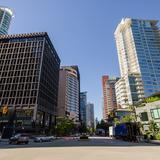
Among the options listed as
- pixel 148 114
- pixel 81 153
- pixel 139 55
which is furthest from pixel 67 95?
pixel 81 153

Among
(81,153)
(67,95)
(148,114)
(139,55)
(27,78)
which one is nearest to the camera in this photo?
(81,153)

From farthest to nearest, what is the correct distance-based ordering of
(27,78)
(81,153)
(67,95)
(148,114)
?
(67,95) → (27,78) → (148,114) → (81,153)

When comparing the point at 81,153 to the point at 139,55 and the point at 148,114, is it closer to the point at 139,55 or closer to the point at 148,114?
the point at 148,114

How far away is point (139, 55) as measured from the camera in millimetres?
154500

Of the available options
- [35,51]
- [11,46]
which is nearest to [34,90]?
[35,51]

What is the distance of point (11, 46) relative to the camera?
104625mm

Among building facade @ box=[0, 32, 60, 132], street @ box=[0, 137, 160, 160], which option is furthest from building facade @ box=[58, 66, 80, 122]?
street @ box=[0, 137, 160, 160]

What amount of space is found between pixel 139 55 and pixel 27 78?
96.9 metres

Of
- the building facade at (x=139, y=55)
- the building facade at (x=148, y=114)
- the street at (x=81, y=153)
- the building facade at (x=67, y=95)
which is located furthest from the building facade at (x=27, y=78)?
the building facade at (x=139, y=55)

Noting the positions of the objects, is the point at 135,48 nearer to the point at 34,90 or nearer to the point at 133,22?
the point at 133,22

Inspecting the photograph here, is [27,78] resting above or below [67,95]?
below

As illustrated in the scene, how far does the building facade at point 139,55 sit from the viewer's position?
142500mm

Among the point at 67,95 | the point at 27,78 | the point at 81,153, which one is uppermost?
the point at 67,95

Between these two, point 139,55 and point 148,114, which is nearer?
point 148,114
